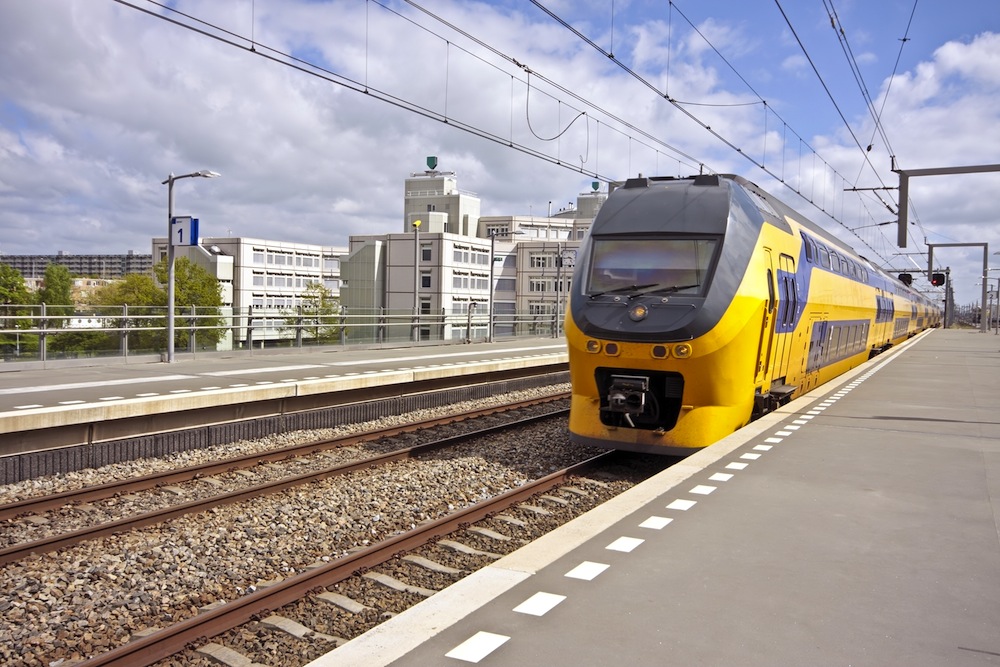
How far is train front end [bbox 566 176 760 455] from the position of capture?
9.63 meters

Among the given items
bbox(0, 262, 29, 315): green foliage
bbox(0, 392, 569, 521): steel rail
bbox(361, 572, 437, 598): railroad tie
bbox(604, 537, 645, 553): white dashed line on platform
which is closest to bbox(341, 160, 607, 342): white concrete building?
bbox(0, 392, 569, 521): steel rail

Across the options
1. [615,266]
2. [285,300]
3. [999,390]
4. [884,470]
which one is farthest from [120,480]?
[285,300]

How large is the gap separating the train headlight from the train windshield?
0.31m

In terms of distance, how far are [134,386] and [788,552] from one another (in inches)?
459

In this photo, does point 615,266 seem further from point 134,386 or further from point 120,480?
point 134,386

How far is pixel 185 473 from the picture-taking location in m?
10.0

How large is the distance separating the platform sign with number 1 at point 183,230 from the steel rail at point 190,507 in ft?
30.1

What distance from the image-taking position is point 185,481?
9.98 metres

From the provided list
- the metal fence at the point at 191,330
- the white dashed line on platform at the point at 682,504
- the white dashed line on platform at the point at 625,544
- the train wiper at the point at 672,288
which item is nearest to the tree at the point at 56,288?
the metal fence at the point at 191,330

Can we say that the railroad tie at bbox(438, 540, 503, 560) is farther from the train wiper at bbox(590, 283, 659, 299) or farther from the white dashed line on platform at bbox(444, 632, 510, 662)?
the train wiper at bbox(590, 283, 659, 299)

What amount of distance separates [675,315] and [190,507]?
231 inches

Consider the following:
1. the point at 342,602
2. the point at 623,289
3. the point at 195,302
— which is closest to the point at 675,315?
the point at 623,289

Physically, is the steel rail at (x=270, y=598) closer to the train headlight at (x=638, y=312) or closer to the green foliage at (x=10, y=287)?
the train headlight at (x=638, y=312)

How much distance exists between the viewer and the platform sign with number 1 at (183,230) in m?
18.2
